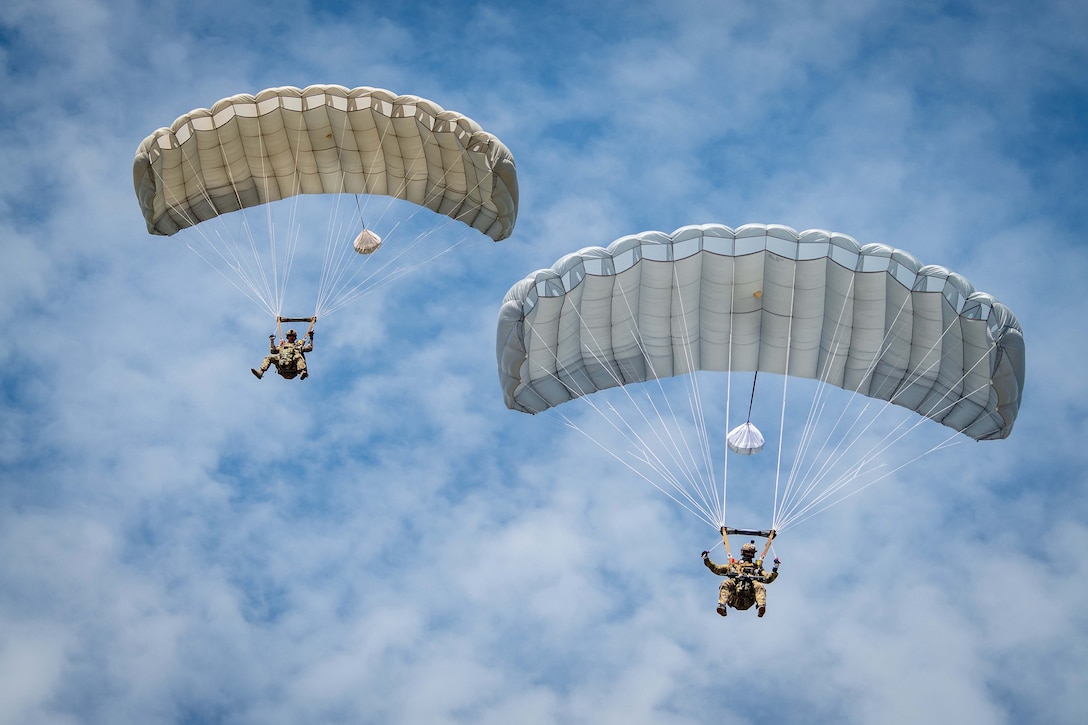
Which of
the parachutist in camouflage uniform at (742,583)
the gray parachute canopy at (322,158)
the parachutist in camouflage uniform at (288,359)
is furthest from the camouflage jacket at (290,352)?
the parachutist in camouflage uniform at (742,583)

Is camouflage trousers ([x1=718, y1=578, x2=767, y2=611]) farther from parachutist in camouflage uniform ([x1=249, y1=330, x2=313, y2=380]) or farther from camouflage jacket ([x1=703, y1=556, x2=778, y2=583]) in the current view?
parachutist in camouflage uniform ([x1=249, y1=330, x2=313, y2=380])

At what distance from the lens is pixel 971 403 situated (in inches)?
819

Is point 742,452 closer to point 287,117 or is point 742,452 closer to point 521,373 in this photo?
point 521,373

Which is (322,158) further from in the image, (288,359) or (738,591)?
(738,591)

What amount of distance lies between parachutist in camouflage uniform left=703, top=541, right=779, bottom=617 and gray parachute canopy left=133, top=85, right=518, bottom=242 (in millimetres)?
7617

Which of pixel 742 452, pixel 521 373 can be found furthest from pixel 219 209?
pixel 742 452

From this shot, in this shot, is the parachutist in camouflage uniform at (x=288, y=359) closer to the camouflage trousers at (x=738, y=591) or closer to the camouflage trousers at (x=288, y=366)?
the camouflage trousers at (x=288, y=366)

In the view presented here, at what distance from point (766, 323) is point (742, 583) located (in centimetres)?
419

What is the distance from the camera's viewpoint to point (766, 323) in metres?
21.1

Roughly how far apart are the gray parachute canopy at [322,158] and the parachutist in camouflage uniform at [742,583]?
7.62m

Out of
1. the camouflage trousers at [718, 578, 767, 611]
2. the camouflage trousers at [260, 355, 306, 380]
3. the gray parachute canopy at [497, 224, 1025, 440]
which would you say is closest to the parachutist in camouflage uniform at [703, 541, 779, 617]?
the camouflage trousers at [718, 578, 767, 611]

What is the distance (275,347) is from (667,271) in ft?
20.0

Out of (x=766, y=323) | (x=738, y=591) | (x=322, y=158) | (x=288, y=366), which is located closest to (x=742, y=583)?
(x=738, y=591)

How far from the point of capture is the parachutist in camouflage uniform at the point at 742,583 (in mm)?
A: 18406
